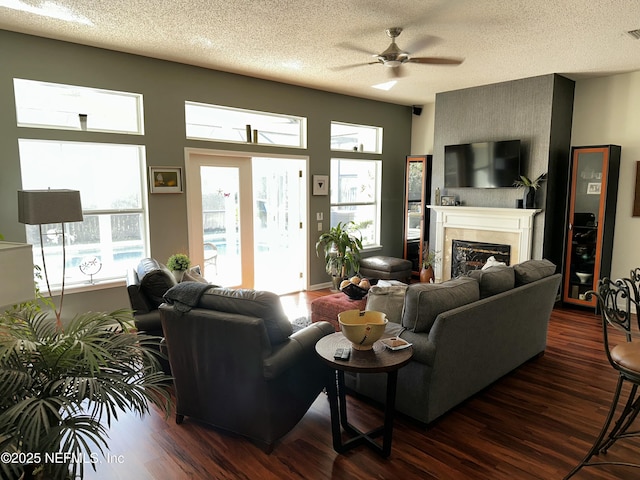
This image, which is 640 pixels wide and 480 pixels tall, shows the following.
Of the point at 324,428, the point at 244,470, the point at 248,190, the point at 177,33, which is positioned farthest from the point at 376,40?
the point at 244,470

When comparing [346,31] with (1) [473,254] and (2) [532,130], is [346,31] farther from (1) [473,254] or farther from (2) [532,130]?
(1) [473,254]

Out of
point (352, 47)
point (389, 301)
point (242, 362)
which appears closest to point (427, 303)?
point (389, 301)

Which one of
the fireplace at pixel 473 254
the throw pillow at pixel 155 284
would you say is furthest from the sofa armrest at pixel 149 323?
the fireplace at pixel 473 254

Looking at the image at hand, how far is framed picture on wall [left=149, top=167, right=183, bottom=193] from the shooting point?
4699mm

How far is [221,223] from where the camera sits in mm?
5461

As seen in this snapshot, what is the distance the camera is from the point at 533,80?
5367 mm

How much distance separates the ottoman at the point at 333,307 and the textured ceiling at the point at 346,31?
7.38 feet

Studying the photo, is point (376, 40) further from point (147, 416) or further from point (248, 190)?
point (147, 416)

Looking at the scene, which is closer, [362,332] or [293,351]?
[362,332]

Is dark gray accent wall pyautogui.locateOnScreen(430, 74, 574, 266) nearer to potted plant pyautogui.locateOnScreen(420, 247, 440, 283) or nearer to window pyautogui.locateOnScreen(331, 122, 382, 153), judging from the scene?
potted plant pyautogui.locateOnScreen(420, 247, 440, 283)

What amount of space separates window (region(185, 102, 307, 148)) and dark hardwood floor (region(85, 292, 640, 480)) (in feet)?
11.2

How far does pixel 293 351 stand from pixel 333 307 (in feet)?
5.16

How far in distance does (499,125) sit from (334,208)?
104 inches

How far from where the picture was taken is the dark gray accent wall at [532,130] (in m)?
Result: 5.34
